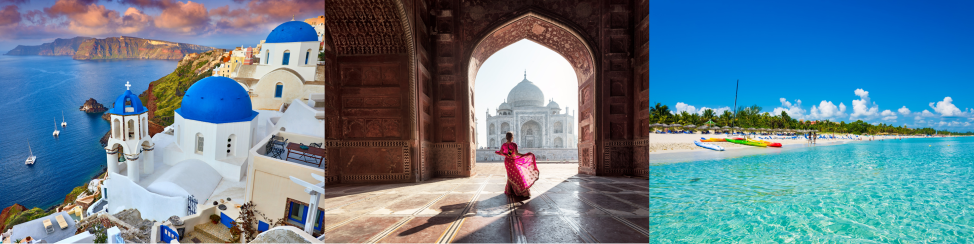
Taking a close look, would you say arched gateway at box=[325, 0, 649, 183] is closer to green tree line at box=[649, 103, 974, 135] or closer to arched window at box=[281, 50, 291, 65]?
arched window at box=[281, 50, 291, 65]

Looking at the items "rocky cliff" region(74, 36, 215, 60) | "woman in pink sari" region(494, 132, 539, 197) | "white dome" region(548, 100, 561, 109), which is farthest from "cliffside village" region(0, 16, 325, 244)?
"white dome" region(548, 100, 561, 109)

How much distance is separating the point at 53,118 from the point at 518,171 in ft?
13.0

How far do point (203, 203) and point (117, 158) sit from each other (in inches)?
32.8

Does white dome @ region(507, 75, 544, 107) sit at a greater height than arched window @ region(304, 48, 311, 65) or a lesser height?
greater

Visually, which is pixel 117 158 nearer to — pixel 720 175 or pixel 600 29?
pixel 600 29

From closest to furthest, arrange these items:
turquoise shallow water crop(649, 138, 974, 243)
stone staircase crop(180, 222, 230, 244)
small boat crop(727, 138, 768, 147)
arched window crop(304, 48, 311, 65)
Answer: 1. stone staircase crop(180, 222, 230, 244)
2. arched window crop(304, 48, 311, 65)
3. turquoise shallow water crop(649, 138, 974, 243)
4. small boat crop(727, 138, 768, 147)

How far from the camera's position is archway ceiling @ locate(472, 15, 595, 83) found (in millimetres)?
6879

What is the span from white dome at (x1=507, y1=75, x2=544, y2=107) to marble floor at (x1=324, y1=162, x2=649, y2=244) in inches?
752

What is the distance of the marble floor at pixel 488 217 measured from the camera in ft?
7.38

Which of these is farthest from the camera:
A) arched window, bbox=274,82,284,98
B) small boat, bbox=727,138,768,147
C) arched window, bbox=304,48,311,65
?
small boat, bbox=727,138,768,147

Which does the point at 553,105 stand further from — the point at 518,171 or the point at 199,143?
the point at 199,143

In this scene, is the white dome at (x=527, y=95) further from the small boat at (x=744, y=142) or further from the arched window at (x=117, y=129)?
the arched window at (x=117, y=129)

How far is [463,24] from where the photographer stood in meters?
6.66

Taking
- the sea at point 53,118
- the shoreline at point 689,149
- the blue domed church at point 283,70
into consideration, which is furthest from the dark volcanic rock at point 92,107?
the shoreline at point 689,149
